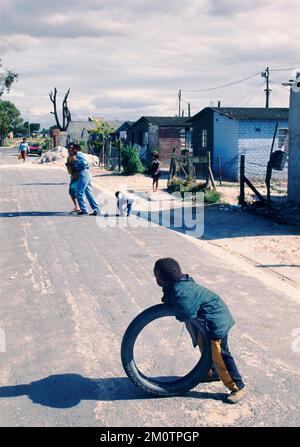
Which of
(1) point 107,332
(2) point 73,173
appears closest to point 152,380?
(1) point 107,332

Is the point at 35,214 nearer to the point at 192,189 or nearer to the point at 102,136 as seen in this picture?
the point at 192,189

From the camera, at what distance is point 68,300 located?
702 cm

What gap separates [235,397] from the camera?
434 centimetres

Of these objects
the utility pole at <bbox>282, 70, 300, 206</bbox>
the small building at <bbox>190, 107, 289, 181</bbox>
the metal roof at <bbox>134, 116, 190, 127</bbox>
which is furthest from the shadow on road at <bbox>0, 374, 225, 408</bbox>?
the metal roof at <bbox>134, 116, 190, 127</bbox>

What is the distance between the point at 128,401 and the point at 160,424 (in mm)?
455

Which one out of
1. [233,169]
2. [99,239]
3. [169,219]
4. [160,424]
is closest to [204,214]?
[169,219]

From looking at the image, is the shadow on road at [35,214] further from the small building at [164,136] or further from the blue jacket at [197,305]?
the small building at [164,136]

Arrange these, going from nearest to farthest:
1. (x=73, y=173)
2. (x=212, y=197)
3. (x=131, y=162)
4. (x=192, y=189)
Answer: (x=73, y=173)
(x=212, y=197)
(x=192, y=189)
(x=131, y=162)

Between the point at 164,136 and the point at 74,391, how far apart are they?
35.5 metres

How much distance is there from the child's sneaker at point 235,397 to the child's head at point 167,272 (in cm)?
98

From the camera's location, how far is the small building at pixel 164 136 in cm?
3919

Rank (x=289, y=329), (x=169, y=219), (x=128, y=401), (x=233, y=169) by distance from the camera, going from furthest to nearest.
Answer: (x=233, y=169) < (x=169, y=219) < (x=289, y=329) < (x=128, y=401)

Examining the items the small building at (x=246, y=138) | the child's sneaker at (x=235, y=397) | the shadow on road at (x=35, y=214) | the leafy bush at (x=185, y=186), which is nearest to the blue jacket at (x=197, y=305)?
the child's sneaker at (x=235, y=397)

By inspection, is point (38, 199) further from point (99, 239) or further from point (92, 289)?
point (92, 289)
